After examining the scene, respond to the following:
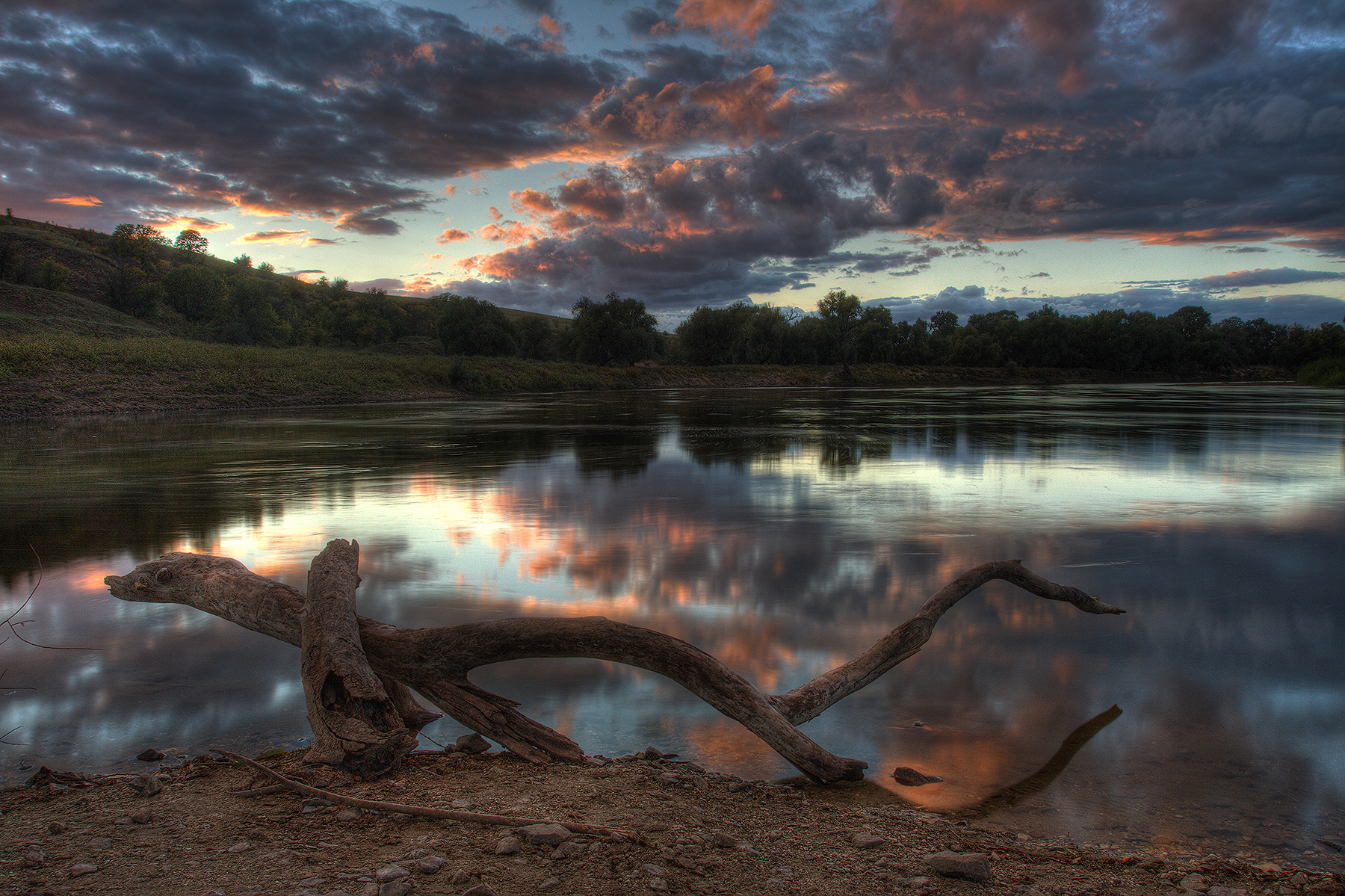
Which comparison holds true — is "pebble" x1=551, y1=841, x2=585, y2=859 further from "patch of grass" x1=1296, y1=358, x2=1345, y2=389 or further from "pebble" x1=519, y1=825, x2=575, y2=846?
"patch of grass" x1=1296, y1=358, x2=1345, y2=389

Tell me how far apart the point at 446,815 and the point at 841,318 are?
119m

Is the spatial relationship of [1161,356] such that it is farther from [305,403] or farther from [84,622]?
[84,622]

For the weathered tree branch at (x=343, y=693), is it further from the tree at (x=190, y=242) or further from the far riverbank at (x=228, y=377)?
the tree at (x=190, y=242)

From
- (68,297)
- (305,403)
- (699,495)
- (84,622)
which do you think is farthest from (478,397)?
(84,622)

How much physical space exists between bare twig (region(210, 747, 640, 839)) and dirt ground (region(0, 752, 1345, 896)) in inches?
0.8

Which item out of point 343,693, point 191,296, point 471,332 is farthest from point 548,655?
point 191,296

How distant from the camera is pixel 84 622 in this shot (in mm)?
5785

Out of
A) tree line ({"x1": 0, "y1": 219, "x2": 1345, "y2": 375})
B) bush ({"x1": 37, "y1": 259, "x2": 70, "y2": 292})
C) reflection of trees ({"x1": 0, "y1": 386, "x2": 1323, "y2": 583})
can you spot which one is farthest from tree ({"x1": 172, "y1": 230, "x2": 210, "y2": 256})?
reflection of trees ({"x1": 0, "y1": 386, "x2": 1323, "y2": 583})

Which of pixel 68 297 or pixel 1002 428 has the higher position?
pixel 68 297

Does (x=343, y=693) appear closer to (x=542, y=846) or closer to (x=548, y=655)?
(x=548, y=655)

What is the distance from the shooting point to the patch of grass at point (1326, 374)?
66.1 metres

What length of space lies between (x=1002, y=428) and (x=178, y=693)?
24.9 meters

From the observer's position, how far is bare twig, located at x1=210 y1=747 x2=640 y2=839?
281 cm

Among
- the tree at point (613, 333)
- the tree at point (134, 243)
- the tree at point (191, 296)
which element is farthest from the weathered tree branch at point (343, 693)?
the tree at point (134, 243)
